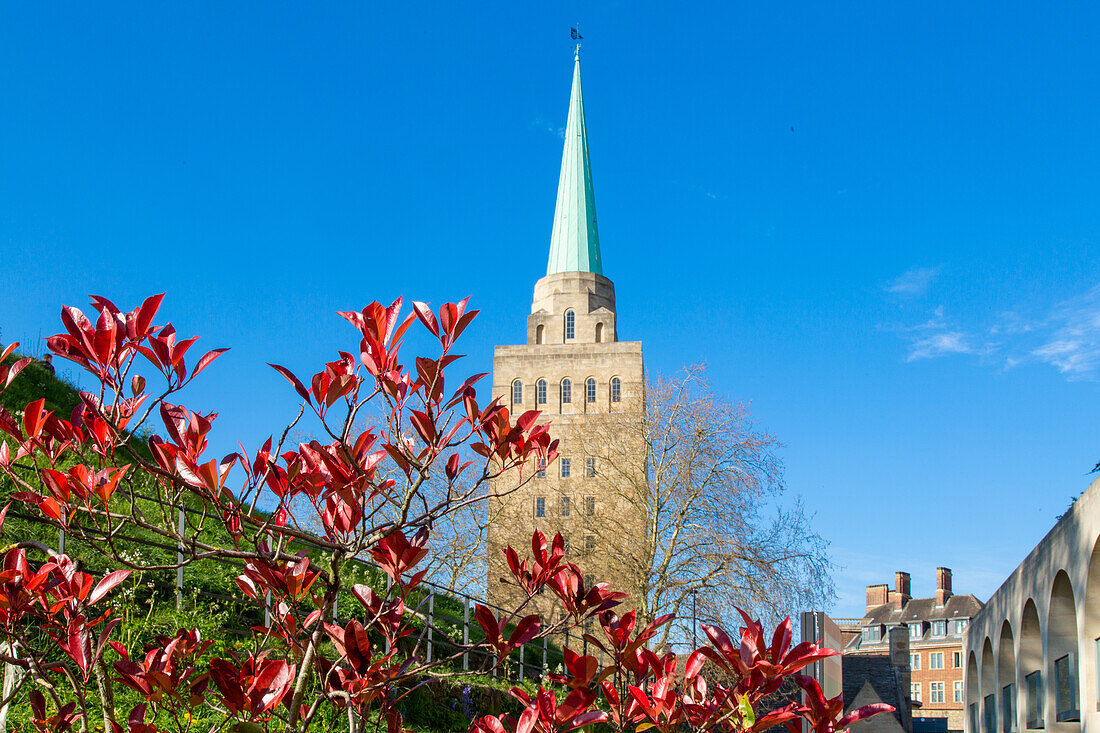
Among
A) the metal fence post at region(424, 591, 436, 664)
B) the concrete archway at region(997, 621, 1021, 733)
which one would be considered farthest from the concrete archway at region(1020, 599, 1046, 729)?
the metal fence post at region(424, 591, 436, 664)

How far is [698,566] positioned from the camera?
88.8 ft

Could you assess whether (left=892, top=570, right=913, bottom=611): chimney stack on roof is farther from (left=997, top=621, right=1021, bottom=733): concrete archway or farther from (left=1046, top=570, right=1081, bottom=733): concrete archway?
(left=1046, top=570, right=1081, bottom=733): concrete archway

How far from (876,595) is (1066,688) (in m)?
67.6

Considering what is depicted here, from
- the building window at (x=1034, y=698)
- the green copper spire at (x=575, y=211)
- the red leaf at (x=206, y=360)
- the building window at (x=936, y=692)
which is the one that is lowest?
the building window at (x=936, y=692)

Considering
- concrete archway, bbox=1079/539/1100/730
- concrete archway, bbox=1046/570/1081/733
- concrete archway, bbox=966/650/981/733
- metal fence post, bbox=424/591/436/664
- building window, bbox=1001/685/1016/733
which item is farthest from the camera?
concrete archway, bbox=966/650/981/733

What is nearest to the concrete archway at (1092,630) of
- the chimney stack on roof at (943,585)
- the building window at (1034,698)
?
the building window at (1034,698)

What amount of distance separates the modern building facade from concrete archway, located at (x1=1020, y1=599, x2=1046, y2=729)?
2 cm

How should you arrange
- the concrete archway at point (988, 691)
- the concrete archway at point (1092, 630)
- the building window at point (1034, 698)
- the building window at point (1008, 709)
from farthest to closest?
the concrete archway at point (988, 691), the building window at point (1008, 709), the building window at point (1034, 698), the concrete archway at point (1092, 630)

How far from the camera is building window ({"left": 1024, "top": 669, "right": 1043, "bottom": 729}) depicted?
1709cm

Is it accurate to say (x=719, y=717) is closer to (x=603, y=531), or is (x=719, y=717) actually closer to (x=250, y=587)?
(x=250, y=587)

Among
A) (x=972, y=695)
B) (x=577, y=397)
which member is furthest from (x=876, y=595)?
(x=972, y=695)

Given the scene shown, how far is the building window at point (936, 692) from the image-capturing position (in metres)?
67.7

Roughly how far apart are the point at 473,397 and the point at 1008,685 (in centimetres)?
2258

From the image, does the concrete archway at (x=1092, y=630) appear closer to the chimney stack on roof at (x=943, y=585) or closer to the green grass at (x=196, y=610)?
the green grass at (x=196, y=610)
